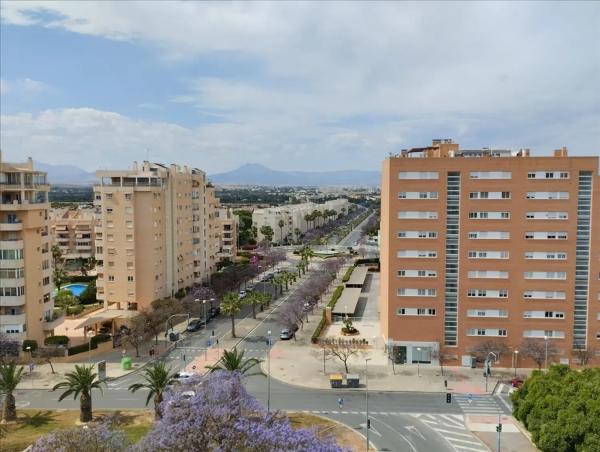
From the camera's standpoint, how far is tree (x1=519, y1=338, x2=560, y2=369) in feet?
178

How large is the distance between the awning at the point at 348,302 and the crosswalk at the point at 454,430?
33.2m

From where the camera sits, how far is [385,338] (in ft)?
198

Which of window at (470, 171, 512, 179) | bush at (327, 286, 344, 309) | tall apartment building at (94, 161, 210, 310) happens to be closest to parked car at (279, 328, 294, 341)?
bush at (327, 286, 344, 309)

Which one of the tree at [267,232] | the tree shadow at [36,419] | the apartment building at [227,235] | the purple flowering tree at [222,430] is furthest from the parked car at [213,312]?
the tree at [267,232]

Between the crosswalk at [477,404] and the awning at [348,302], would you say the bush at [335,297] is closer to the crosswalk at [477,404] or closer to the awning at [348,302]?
the awning at [348,302]

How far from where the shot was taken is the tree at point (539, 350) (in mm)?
54312

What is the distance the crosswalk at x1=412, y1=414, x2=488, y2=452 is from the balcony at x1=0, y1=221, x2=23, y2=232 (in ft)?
146

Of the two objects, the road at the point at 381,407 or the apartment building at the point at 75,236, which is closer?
the road at the point at 381,407

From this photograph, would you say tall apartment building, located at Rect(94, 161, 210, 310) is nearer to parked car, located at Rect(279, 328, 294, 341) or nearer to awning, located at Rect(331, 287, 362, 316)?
parked car, located at Rect(279, 328, 294, 341)

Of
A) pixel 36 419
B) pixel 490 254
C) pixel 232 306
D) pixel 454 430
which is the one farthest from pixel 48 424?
pixel 490 254

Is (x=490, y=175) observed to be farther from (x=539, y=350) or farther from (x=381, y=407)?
(x=381, y=407)

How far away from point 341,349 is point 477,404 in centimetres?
1534

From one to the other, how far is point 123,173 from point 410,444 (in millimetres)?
53160

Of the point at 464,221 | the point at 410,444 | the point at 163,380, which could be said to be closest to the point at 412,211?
the point at 464,221
